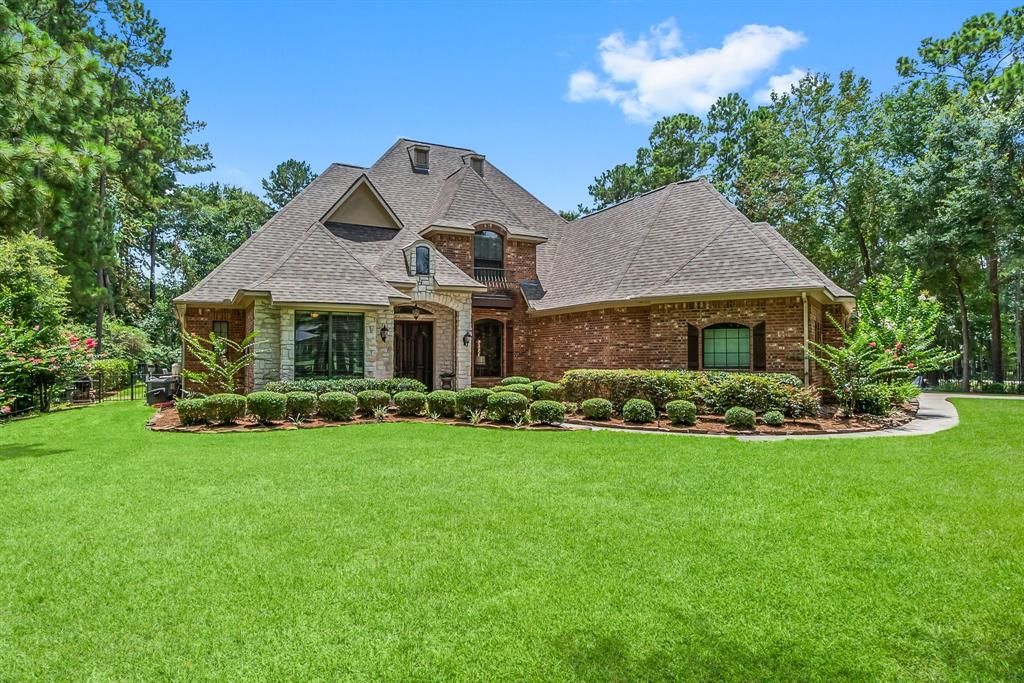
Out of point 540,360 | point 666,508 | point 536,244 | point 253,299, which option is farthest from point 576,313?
point 666,508

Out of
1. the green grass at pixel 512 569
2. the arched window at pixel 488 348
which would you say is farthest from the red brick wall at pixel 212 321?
the green grass at pixel 512 569

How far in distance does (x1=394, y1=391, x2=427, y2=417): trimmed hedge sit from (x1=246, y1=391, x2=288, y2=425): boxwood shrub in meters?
2.49

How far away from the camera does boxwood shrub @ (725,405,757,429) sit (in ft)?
37.0

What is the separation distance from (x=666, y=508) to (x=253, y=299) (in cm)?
1238

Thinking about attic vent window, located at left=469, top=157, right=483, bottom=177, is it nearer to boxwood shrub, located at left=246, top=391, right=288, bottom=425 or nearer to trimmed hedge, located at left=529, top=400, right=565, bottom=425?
trimmed hedge, located at left=529, top=400, right=565, bottom=425

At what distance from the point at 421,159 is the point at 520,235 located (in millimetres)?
6007

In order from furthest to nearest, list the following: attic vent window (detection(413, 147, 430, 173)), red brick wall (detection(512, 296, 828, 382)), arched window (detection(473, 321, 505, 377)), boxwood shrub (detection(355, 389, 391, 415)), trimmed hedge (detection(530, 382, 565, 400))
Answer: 1. attic vent window (detection(413, 147, 430, 173))
2. arched window (detection(473, 321, 505, 377))
3. red brick wall (detection(512, 296, 828, 382))
4. trimmed hedge (detection(530, 382, 565, 400))
5. boxwood shrub (detection(355, 389, 391, 415))

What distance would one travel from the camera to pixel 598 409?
41.0 ft

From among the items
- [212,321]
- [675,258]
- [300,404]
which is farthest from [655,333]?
[212,321]

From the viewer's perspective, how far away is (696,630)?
11.0ft

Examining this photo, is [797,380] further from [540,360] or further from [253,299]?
[253,299]

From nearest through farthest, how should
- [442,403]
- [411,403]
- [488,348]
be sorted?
[442,403], [411,403], [488,348]

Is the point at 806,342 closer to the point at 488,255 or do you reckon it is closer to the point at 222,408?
the point at 488,255

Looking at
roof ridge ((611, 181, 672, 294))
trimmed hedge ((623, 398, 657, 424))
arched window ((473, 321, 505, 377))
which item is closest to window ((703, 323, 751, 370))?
roof ridge ((611, 181, 672, 294))
